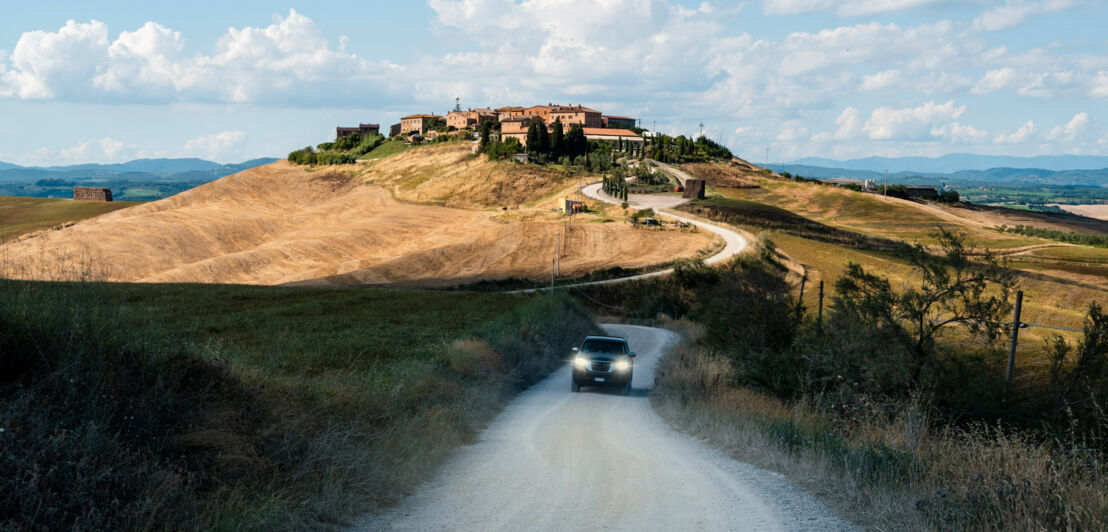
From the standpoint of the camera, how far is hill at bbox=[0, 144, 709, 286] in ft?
257

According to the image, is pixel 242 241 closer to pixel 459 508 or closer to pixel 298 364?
A: pixel 298 364

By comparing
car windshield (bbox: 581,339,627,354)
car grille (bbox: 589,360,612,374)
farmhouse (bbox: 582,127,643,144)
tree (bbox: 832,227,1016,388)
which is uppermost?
farmhouse (bbox: 582,127,643,144)

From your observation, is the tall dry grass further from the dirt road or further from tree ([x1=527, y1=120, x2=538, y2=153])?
tree ([x1=527, y1=120, x2=538, y2=153])

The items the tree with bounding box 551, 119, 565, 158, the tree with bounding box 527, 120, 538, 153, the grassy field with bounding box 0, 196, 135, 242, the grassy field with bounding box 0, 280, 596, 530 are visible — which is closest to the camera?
the grassy field with bounding box 0, 280, 596, 530

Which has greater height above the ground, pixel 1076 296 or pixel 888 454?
pixel 888 454

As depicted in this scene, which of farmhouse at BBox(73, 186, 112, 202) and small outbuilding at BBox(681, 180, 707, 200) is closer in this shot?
small outbuilding at BBox(681, 180, 707, 200)

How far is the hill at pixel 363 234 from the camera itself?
257 feet

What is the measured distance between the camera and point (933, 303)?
703 inches

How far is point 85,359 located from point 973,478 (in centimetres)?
945

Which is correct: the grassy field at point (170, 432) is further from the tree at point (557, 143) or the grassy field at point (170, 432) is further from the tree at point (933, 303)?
the tree at point (557, 143)

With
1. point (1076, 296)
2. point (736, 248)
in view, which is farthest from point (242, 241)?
point (1076, 296)

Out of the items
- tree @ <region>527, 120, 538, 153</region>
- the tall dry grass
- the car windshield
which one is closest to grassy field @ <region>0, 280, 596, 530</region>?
the tall dry grass

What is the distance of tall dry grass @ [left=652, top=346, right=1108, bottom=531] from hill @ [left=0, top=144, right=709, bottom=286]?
169 ft

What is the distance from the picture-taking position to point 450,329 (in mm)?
33375
